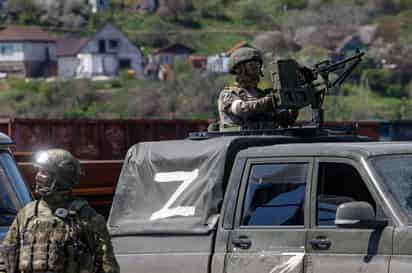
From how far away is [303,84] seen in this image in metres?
9.23

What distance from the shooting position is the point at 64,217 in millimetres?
6668

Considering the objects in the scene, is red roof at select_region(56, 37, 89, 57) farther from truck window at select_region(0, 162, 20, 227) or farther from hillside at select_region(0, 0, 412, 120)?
truck window at select_region(0, 162, 20, 227)

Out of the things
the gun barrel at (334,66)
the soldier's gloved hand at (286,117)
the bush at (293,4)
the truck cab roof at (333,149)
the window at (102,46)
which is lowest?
the window at (102,46)

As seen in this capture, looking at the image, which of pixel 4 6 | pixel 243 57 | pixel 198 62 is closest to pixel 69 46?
pixel 198 62

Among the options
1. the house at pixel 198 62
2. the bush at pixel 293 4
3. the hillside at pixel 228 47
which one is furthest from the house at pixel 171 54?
the bush at pixel 293 4

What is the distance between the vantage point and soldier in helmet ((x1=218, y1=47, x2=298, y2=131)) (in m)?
9.20

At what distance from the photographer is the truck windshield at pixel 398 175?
7.43 m

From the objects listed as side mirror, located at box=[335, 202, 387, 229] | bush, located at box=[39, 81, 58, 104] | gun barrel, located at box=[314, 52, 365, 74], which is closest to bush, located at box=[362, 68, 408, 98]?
bush, located at box=[39, 81, 58, 104]

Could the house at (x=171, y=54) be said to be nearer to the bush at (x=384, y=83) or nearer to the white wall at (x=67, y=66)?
the white wall at (x=67, y=66)

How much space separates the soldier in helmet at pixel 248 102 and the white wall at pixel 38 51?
380 feet

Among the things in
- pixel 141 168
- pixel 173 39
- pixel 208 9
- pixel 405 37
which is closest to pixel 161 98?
pixel 405 37

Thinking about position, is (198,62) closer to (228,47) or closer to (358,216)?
(228,47)

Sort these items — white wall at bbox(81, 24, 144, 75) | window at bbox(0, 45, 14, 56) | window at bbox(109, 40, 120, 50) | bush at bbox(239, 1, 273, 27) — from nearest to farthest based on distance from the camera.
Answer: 1. window at bbox(0, 45, 14, 56)
2. white wall at bbox(81, 24, 144, 75)
3. window at bbox(109, 40, 120, 50)
4. bush at bbox(239, 1, 273, 27)

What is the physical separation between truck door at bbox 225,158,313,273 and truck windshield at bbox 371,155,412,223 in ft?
1.61
